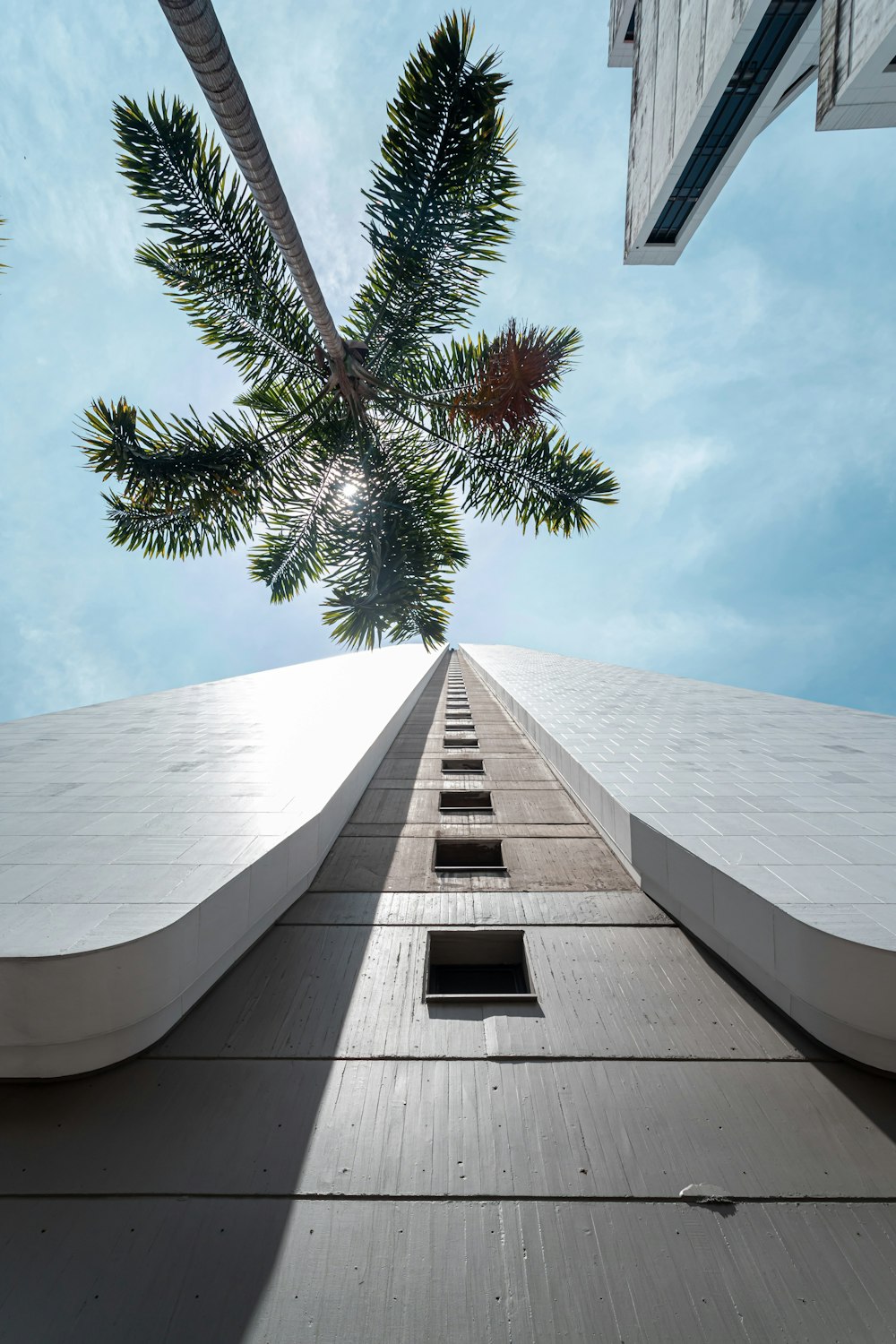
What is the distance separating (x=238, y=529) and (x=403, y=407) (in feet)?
8.62

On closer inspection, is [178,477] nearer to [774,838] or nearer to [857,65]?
[774,838]

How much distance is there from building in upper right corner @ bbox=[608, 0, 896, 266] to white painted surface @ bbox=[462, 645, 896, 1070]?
10918 mm

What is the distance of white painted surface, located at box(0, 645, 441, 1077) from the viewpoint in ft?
7.44

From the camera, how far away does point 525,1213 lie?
2.03 m

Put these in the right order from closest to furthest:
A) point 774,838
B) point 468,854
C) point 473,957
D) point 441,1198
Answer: point 441,1198 < point 774,838 < point 473,957 < point 468,854

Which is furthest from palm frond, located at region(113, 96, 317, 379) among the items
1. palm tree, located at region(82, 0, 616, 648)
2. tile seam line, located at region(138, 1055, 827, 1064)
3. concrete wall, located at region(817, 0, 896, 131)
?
concrete wall, located at region(817, 0, 896, 131)

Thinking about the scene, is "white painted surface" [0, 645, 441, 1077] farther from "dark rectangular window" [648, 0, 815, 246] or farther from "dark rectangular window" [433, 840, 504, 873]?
"dark rectangular window" [648, 0, 815, 246]

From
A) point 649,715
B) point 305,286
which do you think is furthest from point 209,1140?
point 649,715

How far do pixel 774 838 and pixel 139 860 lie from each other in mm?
3464

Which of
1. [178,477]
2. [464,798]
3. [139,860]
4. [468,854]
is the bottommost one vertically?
[468,854]

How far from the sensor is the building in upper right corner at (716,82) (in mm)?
10469

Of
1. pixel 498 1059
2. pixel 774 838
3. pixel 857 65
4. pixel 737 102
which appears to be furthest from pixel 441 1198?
pixel 737 102

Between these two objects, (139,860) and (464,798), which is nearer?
(139,860)

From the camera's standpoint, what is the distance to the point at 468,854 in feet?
17.5
